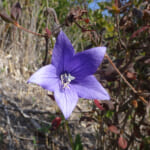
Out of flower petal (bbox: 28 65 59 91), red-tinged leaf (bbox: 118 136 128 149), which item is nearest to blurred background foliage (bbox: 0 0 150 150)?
red-tinged leaf (bbox: 118 136 128 149)

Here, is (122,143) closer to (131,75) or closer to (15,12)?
(131,75)

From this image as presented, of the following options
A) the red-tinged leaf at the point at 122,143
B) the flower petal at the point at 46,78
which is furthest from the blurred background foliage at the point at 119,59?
the flower petal at the point at 46,78

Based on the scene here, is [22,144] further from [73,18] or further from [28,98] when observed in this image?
[73,18]

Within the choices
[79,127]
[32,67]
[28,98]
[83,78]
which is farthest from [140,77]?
[32,67]

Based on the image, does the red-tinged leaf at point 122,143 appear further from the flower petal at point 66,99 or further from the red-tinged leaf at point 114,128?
the flower petal at point 66,99

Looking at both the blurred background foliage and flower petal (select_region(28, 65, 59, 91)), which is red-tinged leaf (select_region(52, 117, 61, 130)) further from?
flower petal (select_region(28, 65, 59, 91))

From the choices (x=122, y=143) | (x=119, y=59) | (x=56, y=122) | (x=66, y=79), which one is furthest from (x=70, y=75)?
(x=122, y=143)
